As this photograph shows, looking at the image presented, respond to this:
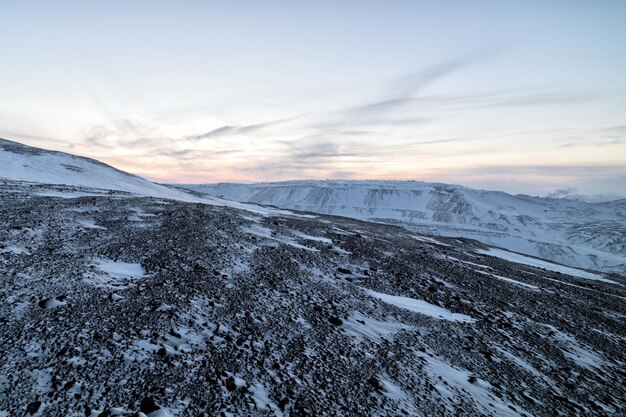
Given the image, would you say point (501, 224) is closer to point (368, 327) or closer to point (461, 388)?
point (368, 327)

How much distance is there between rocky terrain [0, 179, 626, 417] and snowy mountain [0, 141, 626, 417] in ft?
0.14

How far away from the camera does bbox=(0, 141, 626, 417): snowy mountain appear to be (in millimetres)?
5379

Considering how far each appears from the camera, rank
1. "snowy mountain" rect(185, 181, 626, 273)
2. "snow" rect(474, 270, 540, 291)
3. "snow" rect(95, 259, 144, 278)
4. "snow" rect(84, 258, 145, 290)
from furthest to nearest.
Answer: "snowy mountain" rect(185, 181, 626, 273)
"snow" rect(474, 270, 540, 291)
"snow" rect(95, 259, 144, 278)
"snow" rect(84, 258, 145, 290)

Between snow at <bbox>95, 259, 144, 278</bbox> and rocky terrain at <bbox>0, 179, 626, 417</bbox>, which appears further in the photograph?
snow at <bbox>95, 259, 144, 278</bbox>

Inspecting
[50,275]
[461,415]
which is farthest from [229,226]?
[461,415]

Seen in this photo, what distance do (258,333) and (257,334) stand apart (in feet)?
0.18

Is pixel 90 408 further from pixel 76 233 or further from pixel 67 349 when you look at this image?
pixel 76 233

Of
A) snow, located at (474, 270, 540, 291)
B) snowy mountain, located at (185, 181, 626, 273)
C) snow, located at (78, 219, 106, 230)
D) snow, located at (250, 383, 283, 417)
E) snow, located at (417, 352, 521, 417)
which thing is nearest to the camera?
snow, located at (250, 383, 283, 417)

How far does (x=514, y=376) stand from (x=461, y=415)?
3.08 metres

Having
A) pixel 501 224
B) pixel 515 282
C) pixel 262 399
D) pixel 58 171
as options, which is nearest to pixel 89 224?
pixel 262 399

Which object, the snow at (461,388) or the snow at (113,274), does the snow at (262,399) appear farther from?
the snow at (113,274)

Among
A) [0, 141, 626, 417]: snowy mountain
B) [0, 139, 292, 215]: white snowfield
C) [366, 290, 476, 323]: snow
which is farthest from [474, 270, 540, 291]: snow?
[0, 139, 292, 215]: white snowfield

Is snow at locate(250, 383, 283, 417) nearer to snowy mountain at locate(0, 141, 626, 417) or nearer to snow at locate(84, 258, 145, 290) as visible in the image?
snowy mountain at locate(0, 141, 626, 417)

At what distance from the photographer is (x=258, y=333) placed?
300 inches
